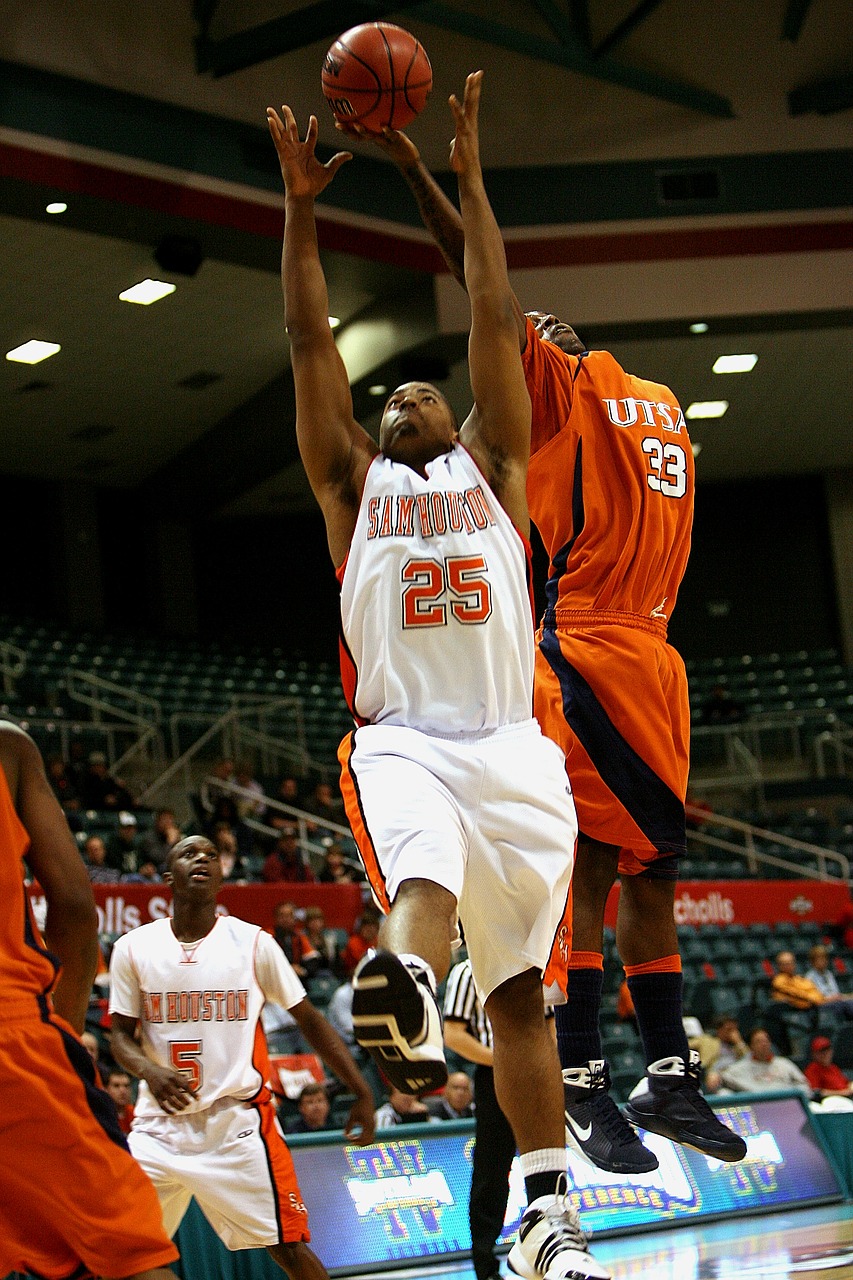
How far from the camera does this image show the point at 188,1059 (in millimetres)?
6785

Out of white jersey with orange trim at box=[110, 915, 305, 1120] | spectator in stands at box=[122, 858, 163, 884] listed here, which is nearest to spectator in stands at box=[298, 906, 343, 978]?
spectator in stands at box=[122, 858, 163, 884]

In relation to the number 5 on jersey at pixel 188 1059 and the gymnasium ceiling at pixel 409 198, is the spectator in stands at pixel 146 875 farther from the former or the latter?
the gymnasium ceiling at pixel 409 198

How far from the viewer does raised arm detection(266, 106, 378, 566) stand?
4.30 metres

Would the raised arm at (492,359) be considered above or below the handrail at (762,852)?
above

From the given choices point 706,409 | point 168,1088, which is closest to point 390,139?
point 168,1088

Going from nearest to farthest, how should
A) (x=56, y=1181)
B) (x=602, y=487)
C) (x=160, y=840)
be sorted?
(x=56, y=1181) < (x=602, y=487) < (x=160, y=840)

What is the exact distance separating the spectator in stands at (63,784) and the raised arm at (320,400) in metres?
10.4

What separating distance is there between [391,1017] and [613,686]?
1.88 m

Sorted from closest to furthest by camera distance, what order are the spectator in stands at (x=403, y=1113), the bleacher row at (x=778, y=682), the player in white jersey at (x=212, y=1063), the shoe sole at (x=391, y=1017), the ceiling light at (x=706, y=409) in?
the shoe sole at (x=391, y=1017) → the player in white jersey at (x=212, y=1063) → the spectator in stands at (x=403, y=1113) → the ceiling light at (x=706, y=409) → the bleacher row at (x=778, y=682)

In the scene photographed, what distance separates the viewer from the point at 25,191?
52.1 feet

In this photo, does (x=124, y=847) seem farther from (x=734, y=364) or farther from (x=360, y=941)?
(x=734, y=364)

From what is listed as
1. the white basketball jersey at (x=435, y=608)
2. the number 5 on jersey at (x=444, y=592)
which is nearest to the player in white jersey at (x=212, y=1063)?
the white basketball jersey at (x=435, y=608)

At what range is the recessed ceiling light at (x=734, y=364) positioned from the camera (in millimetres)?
21469

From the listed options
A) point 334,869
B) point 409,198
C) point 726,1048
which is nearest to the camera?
point 726,1048
